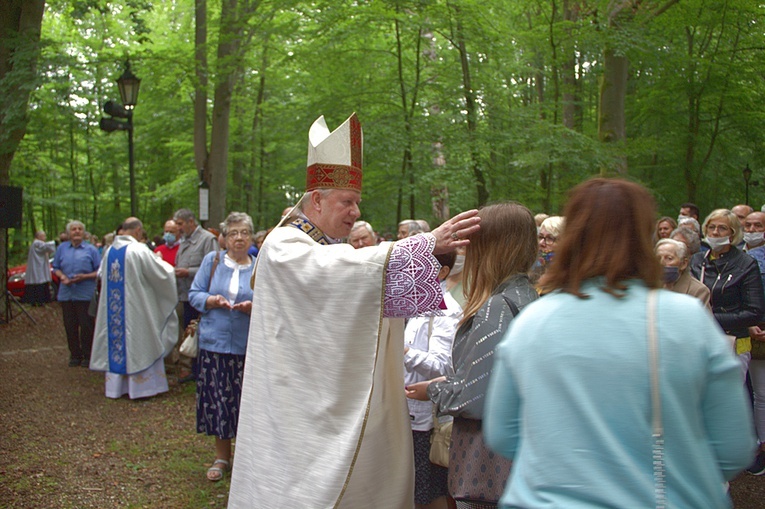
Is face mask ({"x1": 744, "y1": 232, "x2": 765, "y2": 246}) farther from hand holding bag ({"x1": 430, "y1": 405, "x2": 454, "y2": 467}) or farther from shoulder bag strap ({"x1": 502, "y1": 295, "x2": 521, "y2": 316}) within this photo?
shoulder bag strap ({"x1": 502, "y1": 295, "x2": 521, "y2": 316})

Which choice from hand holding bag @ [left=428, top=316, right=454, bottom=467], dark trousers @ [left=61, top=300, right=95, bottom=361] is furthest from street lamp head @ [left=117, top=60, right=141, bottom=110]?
hand holding bag @ [left=428, top=316, right=454, bottom=467]

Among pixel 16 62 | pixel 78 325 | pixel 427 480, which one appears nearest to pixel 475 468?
pixel 427 480

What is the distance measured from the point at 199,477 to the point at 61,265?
573 centimetres

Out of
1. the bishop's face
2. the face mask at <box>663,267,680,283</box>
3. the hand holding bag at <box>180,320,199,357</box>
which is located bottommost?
the hand holding bag at <box>180,320,199,357</box>

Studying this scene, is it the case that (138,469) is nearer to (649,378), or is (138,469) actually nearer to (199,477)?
(199,477)

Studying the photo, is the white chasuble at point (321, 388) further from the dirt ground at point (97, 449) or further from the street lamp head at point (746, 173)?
the street lamp head at point (746, 173)

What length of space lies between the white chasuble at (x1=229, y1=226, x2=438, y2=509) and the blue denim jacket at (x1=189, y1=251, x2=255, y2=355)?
2635mm

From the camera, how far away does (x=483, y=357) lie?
2.52m

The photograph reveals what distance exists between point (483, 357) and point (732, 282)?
370 cm

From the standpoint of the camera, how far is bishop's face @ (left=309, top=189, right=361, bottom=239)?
337 cm

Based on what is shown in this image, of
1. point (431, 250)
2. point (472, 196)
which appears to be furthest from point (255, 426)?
point (472, 196)

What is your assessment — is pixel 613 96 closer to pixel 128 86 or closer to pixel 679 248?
pixel 679 248

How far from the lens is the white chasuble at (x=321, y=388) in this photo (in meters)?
2.88

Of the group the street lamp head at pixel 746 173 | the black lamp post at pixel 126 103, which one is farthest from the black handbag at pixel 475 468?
the street lamp head at pixel 746 173
